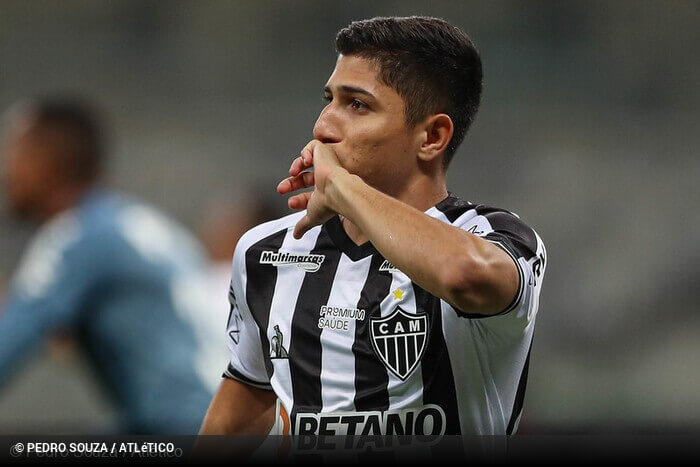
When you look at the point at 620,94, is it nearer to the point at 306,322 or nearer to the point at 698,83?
the point at 698,83

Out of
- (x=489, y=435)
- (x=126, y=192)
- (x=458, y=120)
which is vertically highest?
(x=458, y=120)

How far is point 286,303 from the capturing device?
2557 mm

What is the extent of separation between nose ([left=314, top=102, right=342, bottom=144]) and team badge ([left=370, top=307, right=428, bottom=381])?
0.42 metres

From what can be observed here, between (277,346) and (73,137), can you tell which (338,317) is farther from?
(73,137)

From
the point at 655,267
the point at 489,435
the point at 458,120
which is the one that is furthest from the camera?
the point at 655,267

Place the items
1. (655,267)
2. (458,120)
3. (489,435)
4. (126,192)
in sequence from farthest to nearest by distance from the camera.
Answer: (126,192)
(655,267)
(458,120)
(489,435)

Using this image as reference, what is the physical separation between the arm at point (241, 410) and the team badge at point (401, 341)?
45 centimetres

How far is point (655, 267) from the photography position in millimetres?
8695

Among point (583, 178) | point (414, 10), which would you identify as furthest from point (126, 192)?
point (583, 178)

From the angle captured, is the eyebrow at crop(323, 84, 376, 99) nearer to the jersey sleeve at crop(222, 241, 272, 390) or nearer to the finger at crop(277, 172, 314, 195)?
the finger at crop(277, 172, 314, 195)

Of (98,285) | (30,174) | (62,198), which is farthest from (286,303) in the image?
(30,174)

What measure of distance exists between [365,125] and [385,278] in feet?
1.17

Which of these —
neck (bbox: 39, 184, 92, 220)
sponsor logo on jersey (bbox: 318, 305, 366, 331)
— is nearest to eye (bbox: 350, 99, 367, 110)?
sponsor logo on jersey (bbox: 318, 305, 366, 331)

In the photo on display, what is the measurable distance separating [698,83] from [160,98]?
474cm
